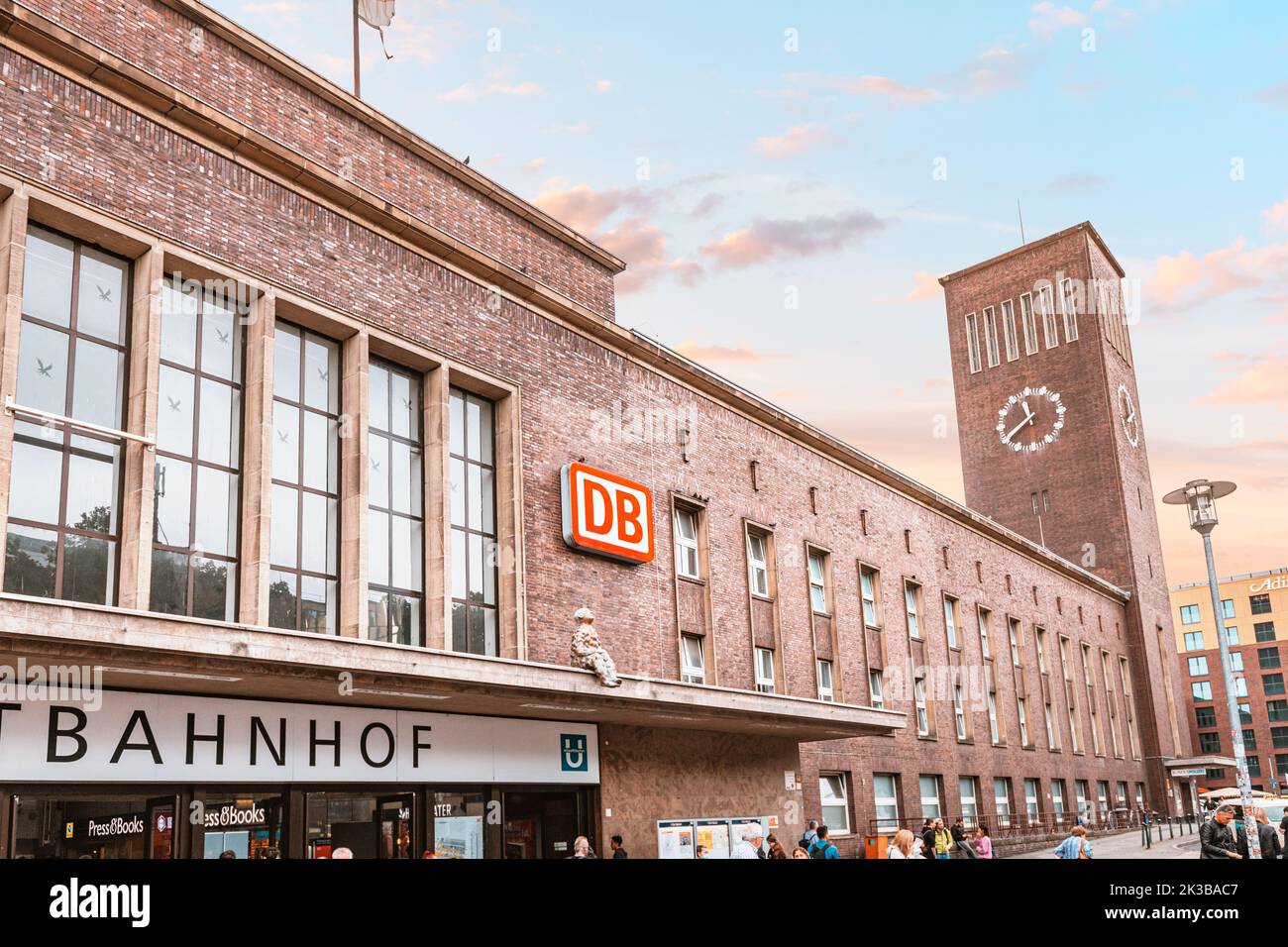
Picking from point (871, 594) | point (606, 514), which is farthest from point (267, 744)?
point (871, 594)

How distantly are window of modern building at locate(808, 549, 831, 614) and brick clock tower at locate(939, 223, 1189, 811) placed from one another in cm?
3101

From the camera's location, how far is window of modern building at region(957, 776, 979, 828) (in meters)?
35.5

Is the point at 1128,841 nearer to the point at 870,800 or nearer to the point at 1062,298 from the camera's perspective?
the point at 870,800

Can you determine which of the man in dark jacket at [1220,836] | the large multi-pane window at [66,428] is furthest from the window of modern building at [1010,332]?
the large multi-pane window at [66,428]

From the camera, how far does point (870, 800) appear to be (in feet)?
98.3

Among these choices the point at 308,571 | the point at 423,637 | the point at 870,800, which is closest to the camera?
the point at 308,571

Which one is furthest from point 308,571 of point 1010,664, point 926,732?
point 1010,664

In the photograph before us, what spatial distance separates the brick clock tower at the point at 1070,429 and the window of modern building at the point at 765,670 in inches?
1360

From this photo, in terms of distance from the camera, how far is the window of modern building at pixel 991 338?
63.2 m

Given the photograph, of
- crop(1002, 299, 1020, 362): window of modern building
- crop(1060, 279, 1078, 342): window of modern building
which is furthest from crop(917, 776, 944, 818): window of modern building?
crop(1002, 299, 1020, 362): window of modern building

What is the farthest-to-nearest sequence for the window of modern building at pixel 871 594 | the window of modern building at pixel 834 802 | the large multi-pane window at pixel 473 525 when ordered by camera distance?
the window of modern building at pixel 871 594 < the window of modern building at pixel 834 802 < the large multi-pane window at pixel 473 525

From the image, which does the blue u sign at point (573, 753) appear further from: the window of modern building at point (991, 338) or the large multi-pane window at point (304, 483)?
the window of modern building at point (991, 338)

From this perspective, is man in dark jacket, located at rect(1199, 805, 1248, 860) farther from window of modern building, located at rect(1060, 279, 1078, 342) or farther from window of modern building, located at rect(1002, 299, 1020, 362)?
window of modern building, located at rect(1002, 299, 1020, 362)

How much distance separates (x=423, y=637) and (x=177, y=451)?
518 cm
